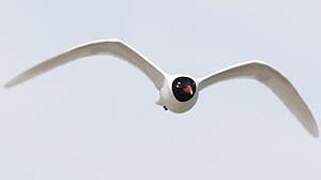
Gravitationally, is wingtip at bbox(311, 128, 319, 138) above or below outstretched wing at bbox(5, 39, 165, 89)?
below

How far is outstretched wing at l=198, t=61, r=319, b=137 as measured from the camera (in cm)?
4531

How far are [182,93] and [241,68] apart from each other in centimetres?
277

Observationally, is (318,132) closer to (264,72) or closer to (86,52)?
(264,72)

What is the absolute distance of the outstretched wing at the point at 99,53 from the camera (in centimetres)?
4472

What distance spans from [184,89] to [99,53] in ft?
8.44

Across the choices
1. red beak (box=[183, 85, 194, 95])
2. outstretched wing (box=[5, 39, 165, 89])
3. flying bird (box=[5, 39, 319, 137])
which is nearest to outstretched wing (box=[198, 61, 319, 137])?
flying bird (box=[5, 39, 319, 137])

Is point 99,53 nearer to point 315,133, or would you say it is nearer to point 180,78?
point 180,78

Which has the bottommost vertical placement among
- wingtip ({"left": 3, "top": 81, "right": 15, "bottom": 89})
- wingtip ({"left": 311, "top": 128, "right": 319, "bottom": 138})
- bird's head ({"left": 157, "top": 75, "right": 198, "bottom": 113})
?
wingtip ({"left": 311, "top": 128, "right": 319, "bottom": 138})

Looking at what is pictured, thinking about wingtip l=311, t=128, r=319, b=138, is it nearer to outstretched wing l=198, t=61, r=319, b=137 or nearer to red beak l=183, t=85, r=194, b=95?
outstretched wing l=198, t=61, r=319, b=137

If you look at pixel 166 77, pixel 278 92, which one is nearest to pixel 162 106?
pixel 166 77

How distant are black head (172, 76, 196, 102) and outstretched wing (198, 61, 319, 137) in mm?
801

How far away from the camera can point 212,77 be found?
44.9 metres

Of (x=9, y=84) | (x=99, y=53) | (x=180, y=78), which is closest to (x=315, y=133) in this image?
(x=180, y=78)

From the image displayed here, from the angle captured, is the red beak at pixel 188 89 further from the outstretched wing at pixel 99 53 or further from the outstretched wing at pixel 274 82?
the outstretched wing at pixel 99 53
